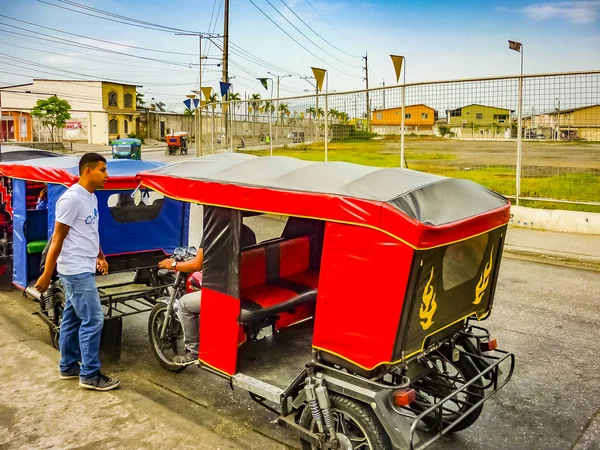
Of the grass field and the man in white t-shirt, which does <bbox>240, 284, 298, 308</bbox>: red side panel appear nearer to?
the man in white t-shirt

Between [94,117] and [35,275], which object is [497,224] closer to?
[35,275]

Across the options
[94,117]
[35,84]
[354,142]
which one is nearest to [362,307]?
[354,142]

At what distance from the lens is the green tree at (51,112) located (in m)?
49.9

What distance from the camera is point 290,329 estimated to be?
16.8 feet

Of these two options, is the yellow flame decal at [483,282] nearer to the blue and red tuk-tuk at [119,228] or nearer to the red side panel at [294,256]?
the red side panel at [294,256]

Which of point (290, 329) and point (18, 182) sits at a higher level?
point (18, 182)

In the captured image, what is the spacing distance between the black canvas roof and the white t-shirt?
717mm

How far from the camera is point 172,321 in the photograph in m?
5.42

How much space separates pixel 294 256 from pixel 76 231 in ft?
6.25

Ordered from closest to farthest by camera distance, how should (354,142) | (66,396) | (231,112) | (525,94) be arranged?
(66,396) < (525,94) < (354,142) < (231,112)

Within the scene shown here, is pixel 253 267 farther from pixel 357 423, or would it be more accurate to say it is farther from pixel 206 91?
pixel 206 91

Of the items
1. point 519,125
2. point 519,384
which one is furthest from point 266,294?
point 519,125

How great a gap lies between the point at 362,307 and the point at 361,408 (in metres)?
0.61

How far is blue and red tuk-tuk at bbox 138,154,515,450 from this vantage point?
338 centimetres
